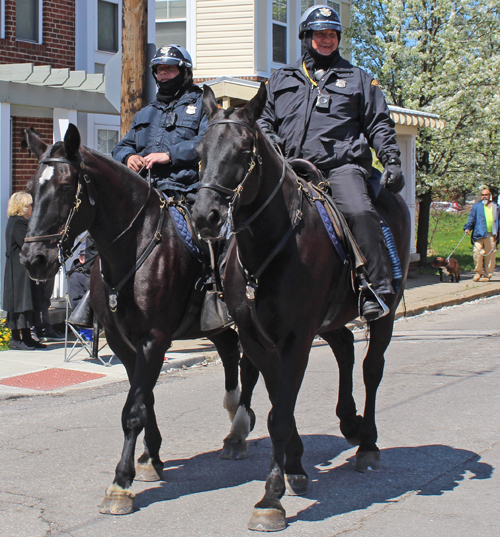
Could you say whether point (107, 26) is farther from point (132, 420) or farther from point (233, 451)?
point (132, 420)

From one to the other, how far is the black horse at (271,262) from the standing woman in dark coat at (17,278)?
5923mm

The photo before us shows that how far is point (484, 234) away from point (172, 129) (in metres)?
14.2

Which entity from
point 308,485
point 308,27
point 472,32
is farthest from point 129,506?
point 472,32

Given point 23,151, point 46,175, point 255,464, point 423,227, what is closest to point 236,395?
point 255,464

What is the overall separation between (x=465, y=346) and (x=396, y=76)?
12581 millimetres

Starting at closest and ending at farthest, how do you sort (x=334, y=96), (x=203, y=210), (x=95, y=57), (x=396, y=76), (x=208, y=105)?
(x=203, y=210) → (x=208, y=105) → (x=334, y=96) → (x=95, y=57) → (x=396, y=76)

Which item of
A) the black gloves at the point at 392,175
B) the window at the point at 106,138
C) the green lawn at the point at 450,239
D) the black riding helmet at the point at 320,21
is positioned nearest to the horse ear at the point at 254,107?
the black gloves at the point at 392,175

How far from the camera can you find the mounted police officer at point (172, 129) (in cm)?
528

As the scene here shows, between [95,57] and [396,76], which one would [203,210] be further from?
[396,76]

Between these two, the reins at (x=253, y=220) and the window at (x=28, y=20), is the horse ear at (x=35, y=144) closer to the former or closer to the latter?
the reins at (x=253, y=220)

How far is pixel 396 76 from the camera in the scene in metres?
21.0

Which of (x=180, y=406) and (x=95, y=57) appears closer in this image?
(x=180, y=406)

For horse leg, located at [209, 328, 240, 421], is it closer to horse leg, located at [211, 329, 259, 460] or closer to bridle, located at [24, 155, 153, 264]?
horse leg, located at [211, 329, 259, 460]

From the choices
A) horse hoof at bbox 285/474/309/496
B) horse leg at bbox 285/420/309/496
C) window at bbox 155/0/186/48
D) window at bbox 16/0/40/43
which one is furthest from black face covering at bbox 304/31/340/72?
window at bbox 155/0/186/48
